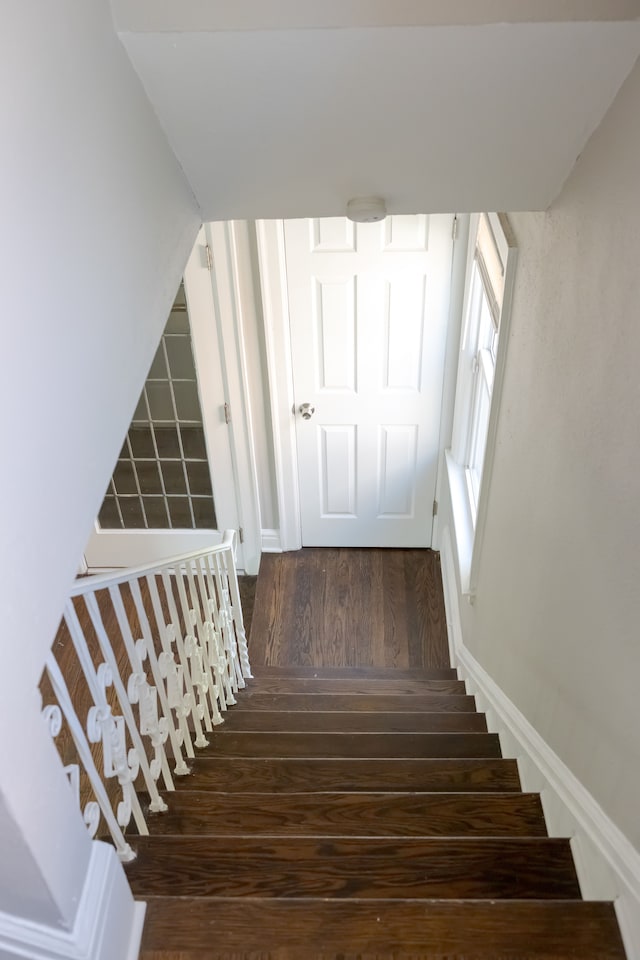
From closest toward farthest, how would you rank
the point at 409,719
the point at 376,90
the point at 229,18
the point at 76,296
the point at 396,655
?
the point at 76,296
the point at 229,18
the point at 376,90
the point at 409,719
the point at 396,655

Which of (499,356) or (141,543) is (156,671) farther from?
(141,543)

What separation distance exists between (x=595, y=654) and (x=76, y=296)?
1.24 m

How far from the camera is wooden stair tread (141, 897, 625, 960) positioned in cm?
127

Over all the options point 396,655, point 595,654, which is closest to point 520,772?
point 595,654

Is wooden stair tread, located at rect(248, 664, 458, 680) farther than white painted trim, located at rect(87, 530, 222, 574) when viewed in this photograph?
No

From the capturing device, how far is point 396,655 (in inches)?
138

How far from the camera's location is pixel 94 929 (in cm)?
116

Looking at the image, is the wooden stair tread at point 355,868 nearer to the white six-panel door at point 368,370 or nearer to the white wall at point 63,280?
the white wall at point 63,280

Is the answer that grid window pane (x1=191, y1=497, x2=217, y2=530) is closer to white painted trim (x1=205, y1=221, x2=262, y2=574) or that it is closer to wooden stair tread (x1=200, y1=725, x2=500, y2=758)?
white painted trim (x1=205, y1=221, x2=262, y2=574)

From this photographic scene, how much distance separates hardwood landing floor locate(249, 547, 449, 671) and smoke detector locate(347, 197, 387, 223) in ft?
7.58

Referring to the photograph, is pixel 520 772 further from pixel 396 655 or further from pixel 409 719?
pixel 396 655

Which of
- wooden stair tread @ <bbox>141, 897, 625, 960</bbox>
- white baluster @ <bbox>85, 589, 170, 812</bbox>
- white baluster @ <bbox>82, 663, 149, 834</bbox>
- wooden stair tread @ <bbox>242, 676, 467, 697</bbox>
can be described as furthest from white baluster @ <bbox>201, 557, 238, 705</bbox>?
wooden stair tread @ <bbox>141, 897, 625, 960</bbox>

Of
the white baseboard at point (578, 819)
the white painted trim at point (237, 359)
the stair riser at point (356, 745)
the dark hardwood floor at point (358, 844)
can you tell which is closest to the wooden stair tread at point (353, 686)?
the dark hardwood floor at point (358, 844)

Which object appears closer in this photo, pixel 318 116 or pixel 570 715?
pixel 318 116
